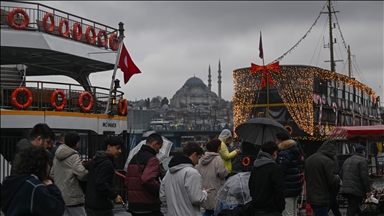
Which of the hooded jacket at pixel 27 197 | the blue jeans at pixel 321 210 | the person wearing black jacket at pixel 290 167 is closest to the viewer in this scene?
the hooded jacket at pixel 27 197

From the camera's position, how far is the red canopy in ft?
51.5

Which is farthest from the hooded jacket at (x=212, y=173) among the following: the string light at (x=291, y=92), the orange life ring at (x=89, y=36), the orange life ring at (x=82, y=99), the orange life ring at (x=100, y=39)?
the string light at (x=291, y=92)

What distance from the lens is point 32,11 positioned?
18828 millimetres

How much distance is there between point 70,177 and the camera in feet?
25.2

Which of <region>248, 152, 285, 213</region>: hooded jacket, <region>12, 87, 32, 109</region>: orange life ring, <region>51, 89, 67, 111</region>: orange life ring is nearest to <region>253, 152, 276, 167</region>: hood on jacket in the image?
<region>248, 152, 285, 213</region>: hooded jacket

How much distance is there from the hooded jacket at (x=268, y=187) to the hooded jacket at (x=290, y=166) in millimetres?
1455

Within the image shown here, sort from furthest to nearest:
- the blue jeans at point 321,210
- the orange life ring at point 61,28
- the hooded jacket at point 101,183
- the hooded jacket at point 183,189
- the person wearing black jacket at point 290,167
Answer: the orange life ring at point 61,28 < the blue jeans at point 321,210 < the person wearing black jacket at point 290,167 < the hooded jacket at point 101,183 < the hooded jacket at point 183,189

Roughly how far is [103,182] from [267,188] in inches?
83.5

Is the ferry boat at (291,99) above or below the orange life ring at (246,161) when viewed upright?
above

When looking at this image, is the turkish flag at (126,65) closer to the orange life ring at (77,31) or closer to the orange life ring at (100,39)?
the orange life ring at (77,31)

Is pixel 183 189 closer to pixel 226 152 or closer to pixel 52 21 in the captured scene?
pixel 226 152

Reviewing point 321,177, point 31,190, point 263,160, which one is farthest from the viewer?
point 321,177

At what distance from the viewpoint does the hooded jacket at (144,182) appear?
7168mm

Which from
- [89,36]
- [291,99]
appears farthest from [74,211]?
[291,99]
